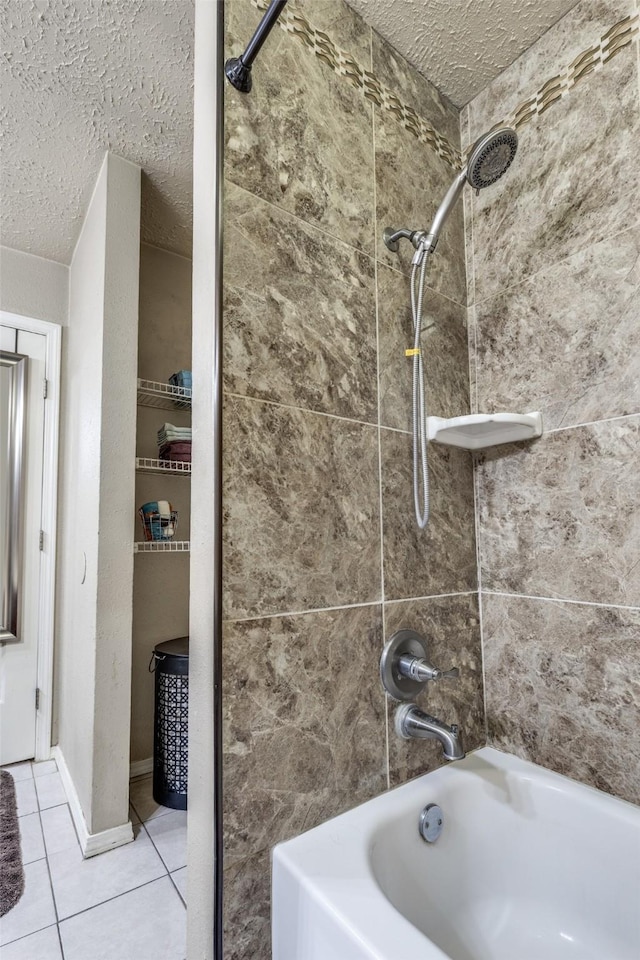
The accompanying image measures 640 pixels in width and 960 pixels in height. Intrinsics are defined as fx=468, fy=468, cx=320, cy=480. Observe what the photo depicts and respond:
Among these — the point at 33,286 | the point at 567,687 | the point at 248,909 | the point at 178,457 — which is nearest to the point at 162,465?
the point at 178,457

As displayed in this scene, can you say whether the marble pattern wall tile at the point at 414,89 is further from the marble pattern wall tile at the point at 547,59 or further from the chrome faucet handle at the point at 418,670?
the chrome faucet handle at the point at 418,670

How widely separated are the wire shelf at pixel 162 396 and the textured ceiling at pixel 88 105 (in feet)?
2.70

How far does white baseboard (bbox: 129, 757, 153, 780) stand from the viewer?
2043 mm

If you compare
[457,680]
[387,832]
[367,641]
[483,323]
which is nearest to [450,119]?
[483,323]

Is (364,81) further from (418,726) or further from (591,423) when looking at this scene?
(418,726)

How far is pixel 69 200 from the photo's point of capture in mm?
1981

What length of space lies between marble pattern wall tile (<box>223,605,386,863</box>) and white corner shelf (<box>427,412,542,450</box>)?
480mm

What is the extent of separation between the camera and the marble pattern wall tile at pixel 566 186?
107 centimetres

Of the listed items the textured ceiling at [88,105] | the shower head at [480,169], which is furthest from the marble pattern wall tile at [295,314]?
the textured ceiling at [88,105]

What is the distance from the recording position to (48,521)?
2301mm

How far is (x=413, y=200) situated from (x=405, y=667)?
3.91 ft

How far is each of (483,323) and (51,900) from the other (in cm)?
205

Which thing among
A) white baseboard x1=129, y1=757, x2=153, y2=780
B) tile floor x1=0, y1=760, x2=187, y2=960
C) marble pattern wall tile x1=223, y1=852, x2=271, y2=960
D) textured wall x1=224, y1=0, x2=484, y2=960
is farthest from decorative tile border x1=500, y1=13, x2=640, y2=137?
white baseboard x1=129, y1=757, x2=153, y2=780

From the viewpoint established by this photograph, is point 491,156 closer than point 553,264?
Yes
